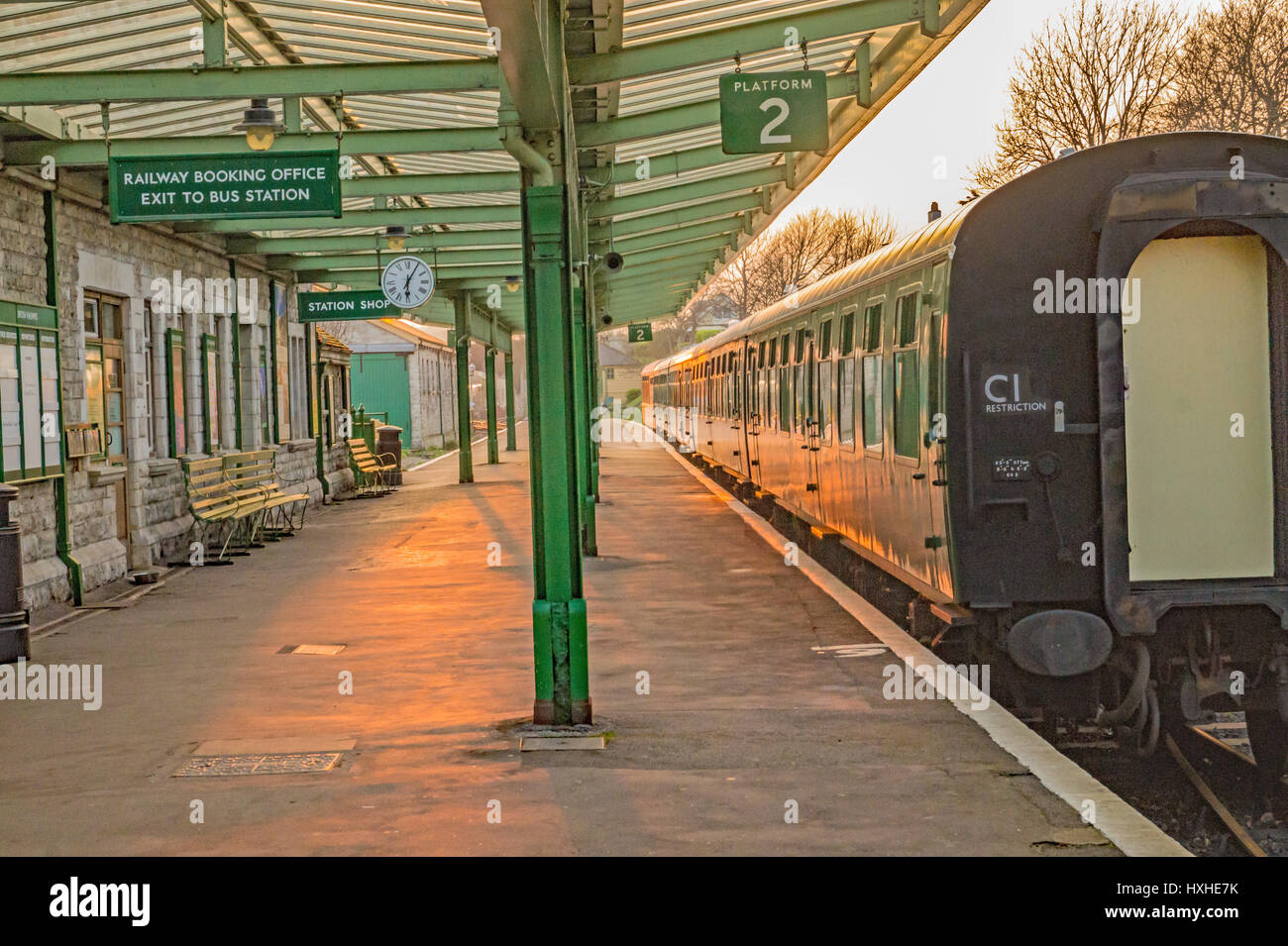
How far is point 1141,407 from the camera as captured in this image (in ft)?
23.9

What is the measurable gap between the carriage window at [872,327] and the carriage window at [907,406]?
752mm

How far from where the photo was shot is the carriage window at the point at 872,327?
981 cm

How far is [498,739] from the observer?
697 cm

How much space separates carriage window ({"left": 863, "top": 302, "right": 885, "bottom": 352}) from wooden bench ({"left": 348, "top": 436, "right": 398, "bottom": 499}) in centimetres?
1532

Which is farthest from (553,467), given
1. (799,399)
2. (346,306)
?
(346,306)

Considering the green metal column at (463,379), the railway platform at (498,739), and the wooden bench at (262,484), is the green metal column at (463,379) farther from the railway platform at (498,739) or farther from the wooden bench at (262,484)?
the railway platform at (498,739)

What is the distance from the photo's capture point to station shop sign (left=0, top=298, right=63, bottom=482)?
428 inches

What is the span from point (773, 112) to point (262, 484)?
936cm

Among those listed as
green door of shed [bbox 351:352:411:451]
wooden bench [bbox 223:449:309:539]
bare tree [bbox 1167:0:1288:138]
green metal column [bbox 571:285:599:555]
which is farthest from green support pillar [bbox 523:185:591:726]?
green door of shed [bbox 351:352:411:451]

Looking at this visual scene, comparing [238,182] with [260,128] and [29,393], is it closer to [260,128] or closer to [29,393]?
[260,128]

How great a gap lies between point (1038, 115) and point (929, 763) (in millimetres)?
29453

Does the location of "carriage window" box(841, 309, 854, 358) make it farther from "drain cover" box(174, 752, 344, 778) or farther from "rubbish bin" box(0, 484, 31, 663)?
"rubbish bin" box(0, 484, 31, 663)

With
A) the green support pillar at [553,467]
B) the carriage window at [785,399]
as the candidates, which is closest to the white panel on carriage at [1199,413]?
the green support pillar at [553,467]
